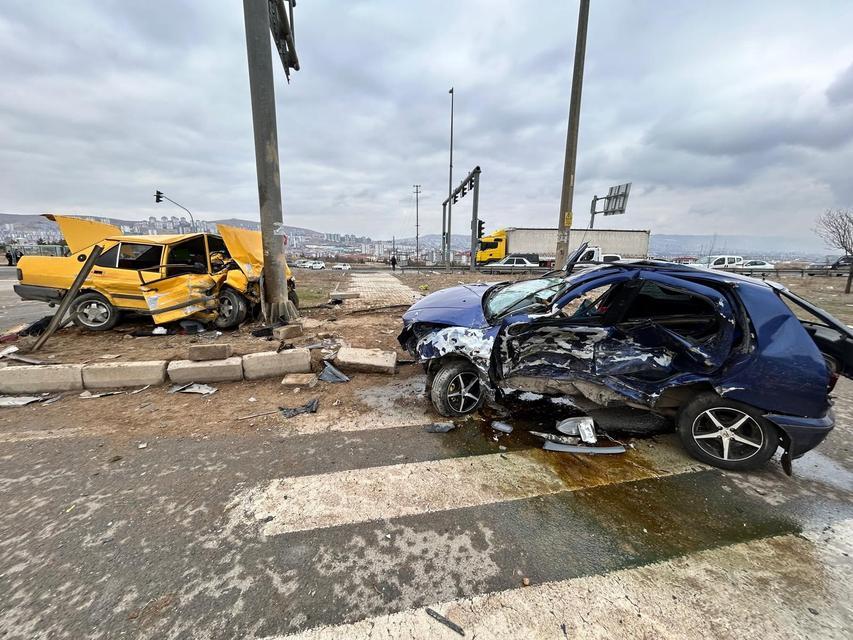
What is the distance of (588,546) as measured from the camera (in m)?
2.23

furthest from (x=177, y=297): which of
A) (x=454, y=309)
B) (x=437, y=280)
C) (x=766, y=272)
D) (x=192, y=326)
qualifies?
(x=766, y=272)

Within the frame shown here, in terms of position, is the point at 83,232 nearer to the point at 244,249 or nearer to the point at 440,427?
the point at 244,249

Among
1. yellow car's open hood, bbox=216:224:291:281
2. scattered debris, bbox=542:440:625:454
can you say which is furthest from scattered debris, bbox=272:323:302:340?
scattered debris, bbox=542:440:625:454

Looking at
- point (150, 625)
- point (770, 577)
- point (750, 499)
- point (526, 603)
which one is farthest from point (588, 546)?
point (150, 625)

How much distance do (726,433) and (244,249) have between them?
841 cm

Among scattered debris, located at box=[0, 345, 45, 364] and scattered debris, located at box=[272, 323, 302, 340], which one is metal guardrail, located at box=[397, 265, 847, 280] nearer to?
scattered debris, located at box=[272, 323, 302, 340]

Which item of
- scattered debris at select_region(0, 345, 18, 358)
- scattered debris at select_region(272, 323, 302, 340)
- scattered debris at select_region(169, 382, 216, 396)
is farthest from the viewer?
scattered debris at select_region(272, 323, 302, 340)

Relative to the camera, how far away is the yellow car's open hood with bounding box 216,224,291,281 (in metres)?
7.28

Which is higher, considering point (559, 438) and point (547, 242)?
point (547, 242)

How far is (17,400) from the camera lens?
4055 mm

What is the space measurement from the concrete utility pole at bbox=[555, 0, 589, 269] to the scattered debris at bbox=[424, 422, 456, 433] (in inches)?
244

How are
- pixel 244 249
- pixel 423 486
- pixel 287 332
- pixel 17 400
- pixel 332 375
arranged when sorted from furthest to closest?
1. pixel 244 249
2. pixel 287 332
3. pixel 332 375
4. pixel 17 400
5. pixel 423 486

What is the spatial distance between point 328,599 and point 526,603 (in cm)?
105

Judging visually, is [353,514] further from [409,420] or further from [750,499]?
[750,499]
